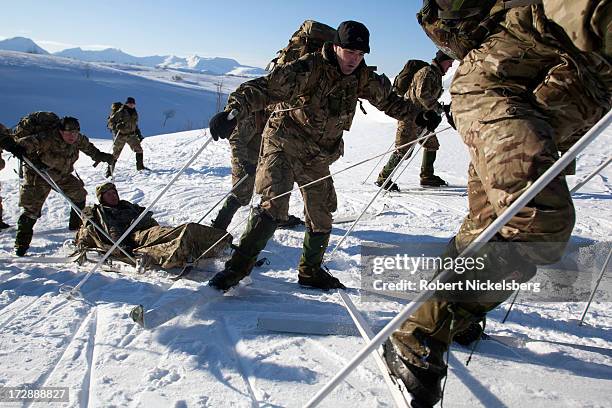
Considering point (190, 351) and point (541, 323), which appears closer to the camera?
point (190, 351)

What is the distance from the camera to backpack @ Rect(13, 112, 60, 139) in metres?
5.18

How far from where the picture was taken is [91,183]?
29.4ft

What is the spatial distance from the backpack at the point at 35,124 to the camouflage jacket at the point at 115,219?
5.22ft

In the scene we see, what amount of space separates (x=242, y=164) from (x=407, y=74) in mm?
3142

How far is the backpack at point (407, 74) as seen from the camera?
21.3 ft

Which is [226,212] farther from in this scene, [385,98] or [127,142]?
[127,142]

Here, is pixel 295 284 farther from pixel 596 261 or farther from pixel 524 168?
pixel 596 261

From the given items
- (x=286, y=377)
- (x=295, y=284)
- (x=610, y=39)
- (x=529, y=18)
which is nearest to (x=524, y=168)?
(x=610, y=39)

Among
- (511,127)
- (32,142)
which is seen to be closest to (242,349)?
(511,127)

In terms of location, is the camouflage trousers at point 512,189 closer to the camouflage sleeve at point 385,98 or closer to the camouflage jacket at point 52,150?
the camouflage sleeve at point 385,98

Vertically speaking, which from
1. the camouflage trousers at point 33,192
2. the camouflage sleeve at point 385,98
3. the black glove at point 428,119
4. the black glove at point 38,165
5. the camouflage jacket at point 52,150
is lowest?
the camouflage trousers at point 33,192

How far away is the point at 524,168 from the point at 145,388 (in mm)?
1978

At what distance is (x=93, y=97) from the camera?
59.0 m

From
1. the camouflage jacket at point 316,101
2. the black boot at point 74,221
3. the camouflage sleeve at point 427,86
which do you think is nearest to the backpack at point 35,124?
the black boot at point 74,221
